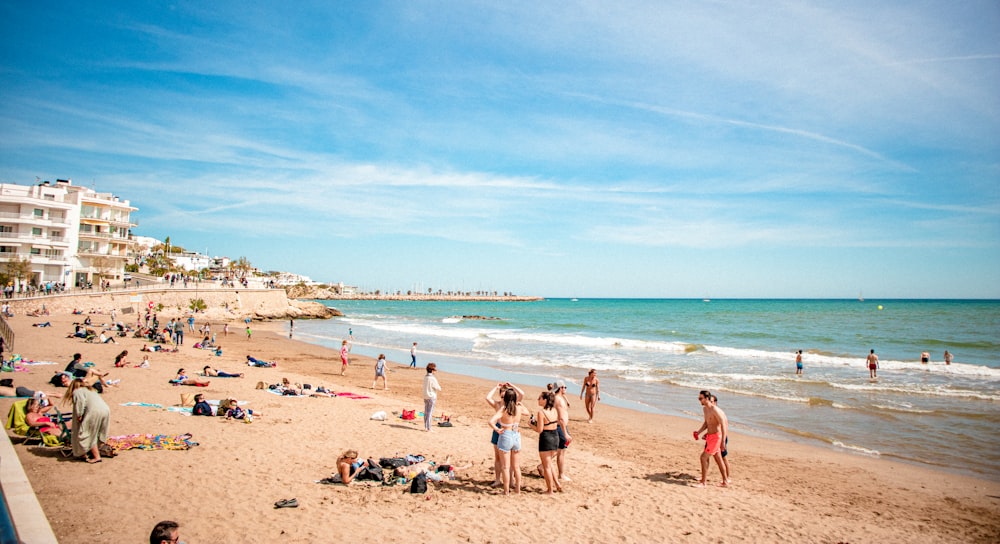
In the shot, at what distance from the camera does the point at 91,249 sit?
169 feet

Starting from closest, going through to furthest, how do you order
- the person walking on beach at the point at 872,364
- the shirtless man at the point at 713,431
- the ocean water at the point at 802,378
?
the shirtless man at the point at 713,431
the ocean water at the point at 802,378
the person walking on beach at the point at 872,364

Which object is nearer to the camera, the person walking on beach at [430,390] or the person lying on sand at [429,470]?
the person lying on sand at [429,470]

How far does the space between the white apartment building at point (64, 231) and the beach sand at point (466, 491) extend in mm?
43431

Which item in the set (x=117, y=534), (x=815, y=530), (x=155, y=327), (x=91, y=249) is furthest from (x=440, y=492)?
(x=91, y=249)

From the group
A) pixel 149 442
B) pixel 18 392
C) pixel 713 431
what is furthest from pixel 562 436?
pixel 18 392

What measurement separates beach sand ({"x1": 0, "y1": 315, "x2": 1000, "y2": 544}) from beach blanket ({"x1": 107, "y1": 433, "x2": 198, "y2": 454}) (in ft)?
1.19

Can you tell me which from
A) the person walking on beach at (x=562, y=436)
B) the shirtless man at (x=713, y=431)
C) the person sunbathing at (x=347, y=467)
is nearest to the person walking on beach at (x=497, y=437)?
the person walking on beach at (x=562, y=436)

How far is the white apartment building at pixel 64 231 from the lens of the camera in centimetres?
4434

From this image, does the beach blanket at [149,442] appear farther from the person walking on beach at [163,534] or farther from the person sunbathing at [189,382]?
the person sunbathing at [189,382]

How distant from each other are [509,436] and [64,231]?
189 feet

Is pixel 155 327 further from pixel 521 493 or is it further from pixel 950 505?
pixel 950 505

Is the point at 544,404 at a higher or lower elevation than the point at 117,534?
higher

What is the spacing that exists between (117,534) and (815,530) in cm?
879

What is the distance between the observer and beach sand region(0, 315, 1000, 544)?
6.38 metres
